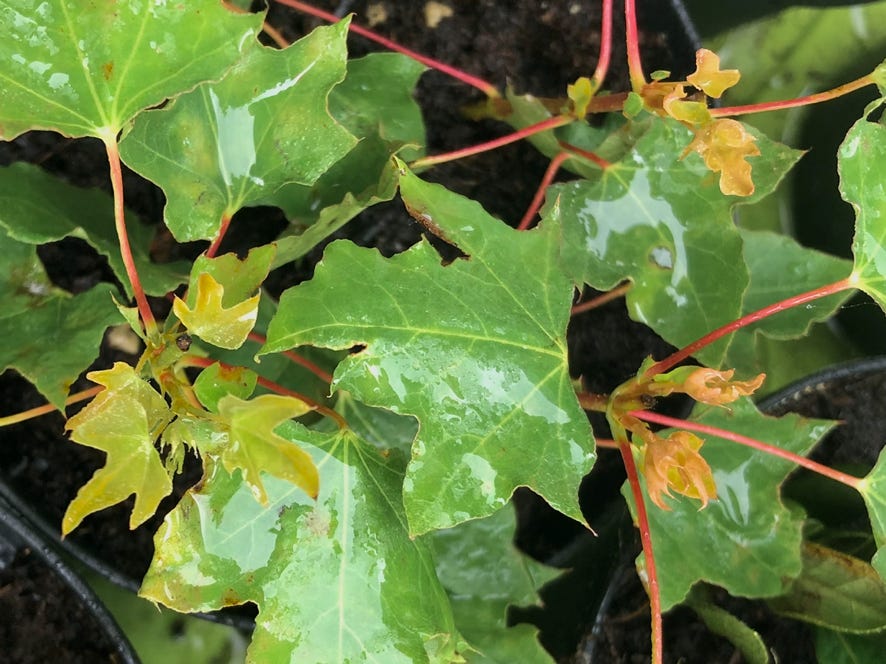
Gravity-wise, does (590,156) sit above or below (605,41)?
below

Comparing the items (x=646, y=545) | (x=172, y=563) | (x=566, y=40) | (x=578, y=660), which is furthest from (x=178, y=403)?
(x=566, y=40)

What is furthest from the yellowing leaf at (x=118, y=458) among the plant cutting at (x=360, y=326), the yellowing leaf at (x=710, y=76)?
the yellowing leaf at (x=710, y=76)

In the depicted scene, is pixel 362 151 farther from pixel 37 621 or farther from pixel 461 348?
pixel 37 621

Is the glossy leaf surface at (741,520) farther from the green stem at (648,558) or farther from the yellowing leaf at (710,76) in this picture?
the yellowing leaf at (710,76)

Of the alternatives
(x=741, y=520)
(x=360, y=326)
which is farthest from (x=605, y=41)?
(x=741, y=520)

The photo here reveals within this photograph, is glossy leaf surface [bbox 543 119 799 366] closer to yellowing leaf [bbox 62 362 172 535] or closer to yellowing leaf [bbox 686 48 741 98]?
yellowing leaf [bbox 686 48 741 98]
